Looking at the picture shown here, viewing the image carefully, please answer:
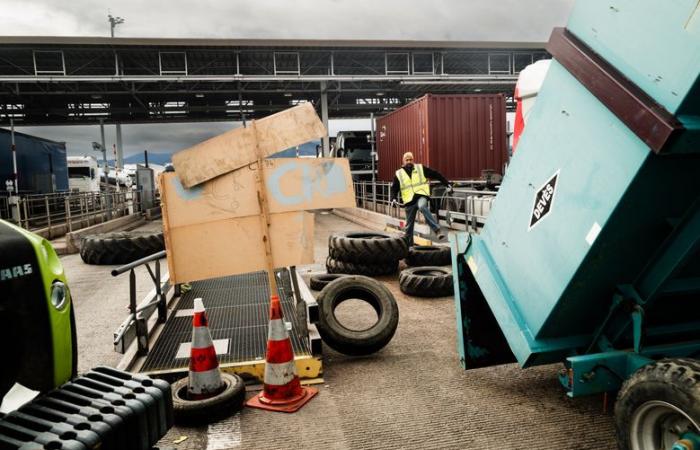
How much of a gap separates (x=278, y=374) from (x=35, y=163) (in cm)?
2552

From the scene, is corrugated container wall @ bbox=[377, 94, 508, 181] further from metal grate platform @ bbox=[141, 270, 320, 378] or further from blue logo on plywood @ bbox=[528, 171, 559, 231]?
blue logo on plywood @ bbox=[528, 171, 559, 231]

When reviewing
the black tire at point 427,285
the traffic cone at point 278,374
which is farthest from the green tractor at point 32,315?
the black tire at point 427,285

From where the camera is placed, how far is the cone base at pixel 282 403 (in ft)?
12.6

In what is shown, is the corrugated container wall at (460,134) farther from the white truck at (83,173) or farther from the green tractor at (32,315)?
the white truck at (83,173)

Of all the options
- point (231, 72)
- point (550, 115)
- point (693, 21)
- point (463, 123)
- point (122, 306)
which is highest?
point (231, 72)

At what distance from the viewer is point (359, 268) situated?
862 cm

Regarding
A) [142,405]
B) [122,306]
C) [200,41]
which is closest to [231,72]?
[200,41]

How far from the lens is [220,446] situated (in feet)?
11.0

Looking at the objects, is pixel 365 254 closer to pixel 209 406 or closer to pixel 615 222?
pixel 209 406

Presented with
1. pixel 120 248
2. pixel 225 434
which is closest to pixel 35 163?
pixel 120 248

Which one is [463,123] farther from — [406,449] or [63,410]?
[63,410]

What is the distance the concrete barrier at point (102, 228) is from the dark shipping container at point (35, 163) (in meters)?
5.26

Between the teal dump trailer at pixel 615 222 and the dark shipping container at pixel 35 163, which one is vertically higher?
the dark shipping container at pixel 35 163

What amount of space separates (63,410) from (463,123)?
15.2 m
